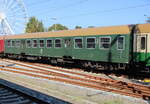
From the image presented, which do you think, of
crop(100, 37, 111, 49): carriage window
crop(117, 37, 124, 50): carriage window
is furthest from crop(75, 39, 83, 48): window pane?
crop(117, 37, 124, 50): carriage window

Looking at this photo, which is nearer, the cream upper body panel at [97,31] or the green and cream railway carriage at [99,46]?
the green and cream railway carriage at [99,46]

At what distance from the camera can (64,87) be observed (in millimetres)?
9070

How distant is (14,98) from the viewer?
21.3 ft

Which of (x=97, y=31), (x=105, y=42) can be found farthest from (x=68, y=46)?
(x=105, y=42)

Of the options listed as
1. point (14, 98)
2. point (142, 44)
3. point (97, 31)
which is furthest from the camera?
point (97, 31)

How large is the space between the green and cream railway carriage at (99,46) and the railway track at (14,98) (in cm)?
725

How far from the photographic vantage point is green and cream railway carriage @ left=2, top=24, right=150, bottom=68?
11.5m

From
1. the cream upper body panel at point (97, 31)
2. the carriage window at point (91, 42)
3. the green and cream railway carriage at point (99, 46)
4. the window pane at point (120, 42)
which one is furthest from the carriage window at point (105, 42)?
the window pane at point (120, 42)

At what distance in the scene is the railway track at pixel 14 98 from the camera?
19.8 ft

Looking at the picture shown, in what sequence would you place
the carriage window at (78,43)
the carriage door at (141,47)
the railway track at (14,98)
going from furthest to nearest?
the carriage window at (78,43)
the carriage door at (141,47)
the railway track at (14,98)

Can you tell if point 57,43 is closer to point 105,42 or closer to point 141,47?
point 105,42

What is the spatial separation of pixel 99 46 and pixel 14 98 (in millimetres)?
7972

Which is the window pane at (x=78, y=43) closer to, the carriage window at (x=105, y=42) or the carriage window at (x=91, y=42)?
the carriage window at (x=91, y=42)

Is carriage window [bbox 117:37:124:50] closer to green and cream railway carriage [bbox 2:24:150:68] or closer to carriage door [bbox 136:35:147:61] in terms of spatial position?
green and cream railway carriage [bbox 2:24:150:68]
